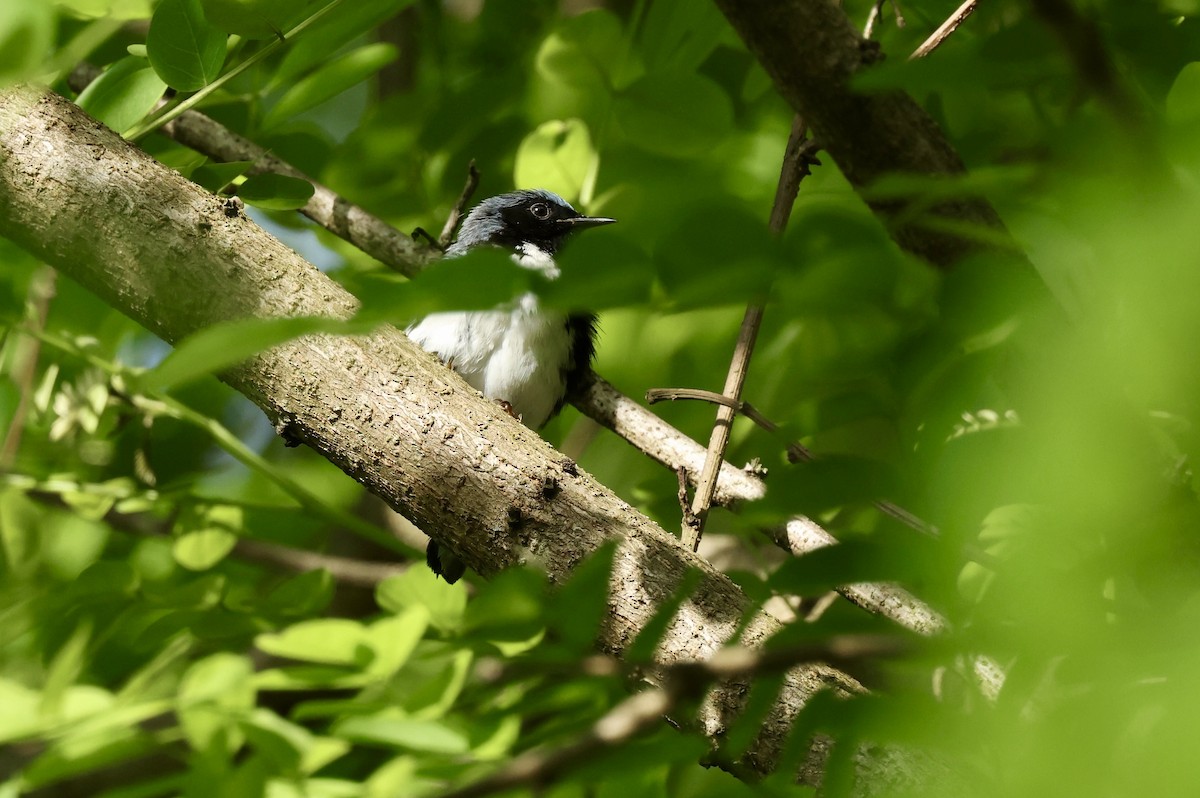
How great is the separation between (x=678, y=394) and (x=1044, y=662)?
1800 millimetres

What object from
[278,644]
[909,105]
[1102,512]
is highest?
[909,105]

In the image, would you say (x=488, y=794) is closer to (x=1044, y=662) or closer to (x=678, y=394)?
(x=1044, y=662)

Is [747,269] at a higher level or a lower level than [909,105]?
lower

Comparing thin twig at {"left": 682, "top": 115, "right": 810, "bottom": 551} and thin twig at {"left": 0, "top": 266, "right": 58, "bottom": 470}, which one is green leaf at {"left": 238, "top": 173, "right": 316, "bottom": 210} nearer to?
thin twig at {"left": 0, "top": 266, "right": 58, "bottom": 470}

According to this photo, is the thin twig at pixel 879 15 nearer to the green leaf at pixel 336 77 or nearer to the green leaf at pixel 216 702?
the green leaf at pixel 336 77

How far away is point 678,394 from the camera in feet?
8.43

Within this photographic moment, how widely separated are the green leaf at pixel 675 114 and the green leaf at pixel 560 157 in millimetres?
237

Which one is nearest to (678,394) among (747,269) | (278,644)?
(278,644)

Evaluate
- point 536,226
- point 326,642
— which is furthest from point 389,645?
point 536,226

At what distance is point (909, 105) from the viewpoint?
6.93 feet

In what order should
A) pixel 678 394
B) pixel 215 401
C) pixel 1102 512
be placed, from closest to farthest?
pixel 1102 512, pixel 678 394, pixel 215 401

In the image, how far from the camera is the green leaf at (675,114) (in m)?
2.59

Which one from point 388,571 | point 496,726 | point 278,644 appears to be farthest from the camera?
point 388,571

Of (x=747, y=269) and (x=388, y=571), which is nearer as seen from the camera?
(x=747, y=269)
